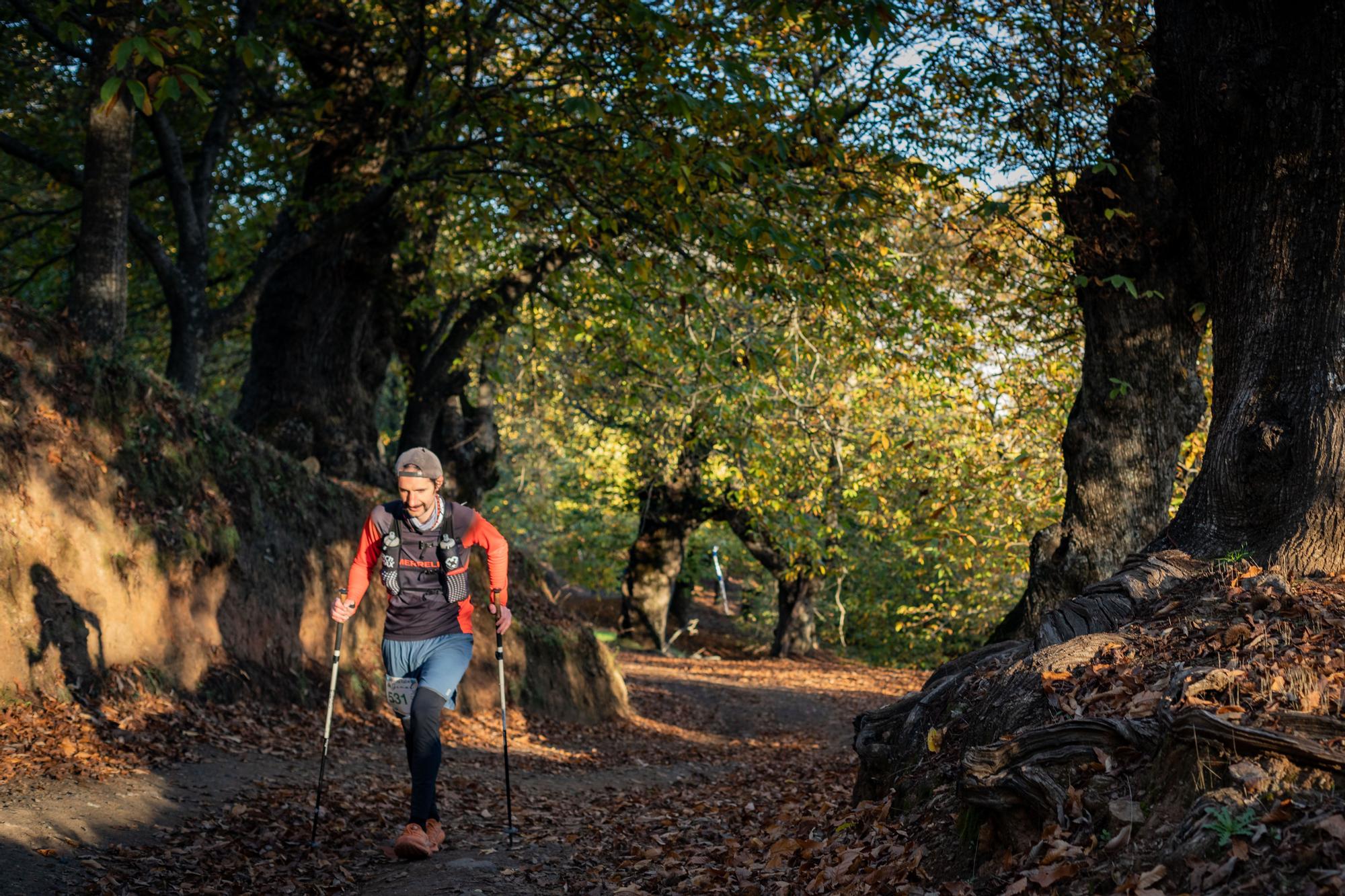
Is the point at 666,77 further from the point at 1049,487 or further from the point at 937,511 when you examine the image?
the point at 1049,487

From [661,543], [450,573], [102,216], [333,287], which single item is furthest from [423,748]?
[661,543]

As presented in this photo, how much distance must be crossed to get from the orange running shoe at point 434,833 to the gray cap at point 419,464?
7.11 feet

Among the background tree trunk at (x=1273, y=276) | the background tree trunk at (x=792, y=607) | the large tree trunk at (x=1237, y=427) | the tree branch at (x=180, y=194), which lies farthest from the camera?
the background tree trunk at (x=792, y=607)

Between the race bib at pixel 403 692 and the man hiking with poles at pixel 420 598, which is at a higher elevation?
the man hiking with poles at pixel 420 598

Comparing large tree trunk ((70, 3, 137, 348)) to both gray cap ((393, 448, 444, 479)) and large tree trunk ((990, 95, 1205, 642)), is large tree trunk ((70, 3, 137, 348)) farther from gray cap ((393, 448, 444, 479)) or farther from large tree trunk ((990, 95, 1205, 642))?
large tree trunk ((990, 95, 1205, 642))

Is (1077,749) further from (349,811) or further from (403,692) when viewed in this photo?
(349,811)

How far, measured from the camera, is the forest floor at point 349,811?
578 cm

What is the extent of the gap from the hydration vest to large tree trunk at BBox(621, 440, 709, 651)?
19801 millimetres

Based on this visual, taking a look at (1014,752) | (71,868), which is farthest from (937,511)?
(71,868)

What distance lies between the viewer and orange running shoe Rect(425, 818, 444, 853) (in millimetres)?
6531

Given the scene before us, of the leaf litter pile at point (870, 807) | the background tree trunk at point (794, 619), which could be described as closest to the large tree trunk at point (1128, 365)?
the leaf litter pile at point (870, 807)

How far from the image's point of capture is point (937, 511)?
1728cm

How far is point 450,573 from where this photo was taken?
659 centimetres

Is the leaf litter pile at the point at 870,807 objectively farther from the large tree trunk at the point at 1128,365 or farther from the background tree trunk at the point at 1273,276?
the large tree trunk at the point at 1128,365
